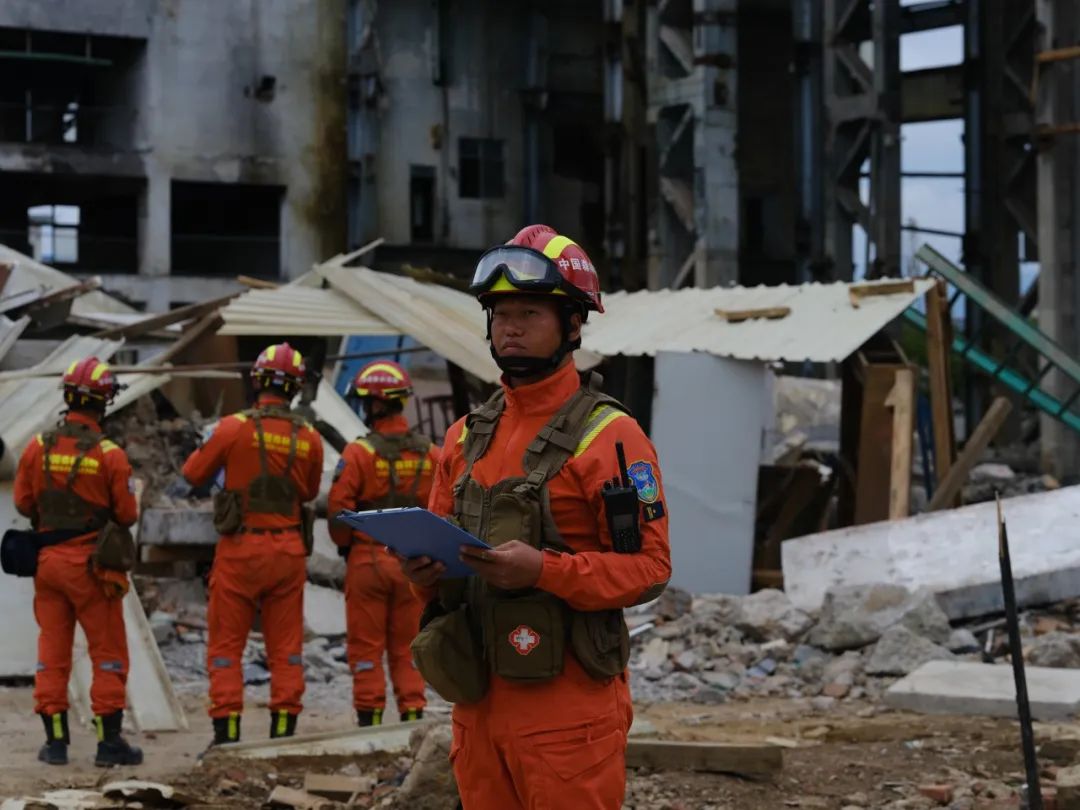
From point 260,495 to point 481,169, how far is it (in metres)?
28.4

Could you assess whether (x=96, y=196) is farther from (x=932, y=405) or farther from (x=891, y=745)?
(x=891, y=745)

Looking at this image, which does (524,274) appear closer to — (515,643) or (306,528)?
(515,643)

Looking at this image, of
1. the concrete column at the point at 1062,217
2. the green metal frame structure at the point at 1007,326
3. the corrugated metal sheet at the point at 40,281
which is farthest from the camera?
the concrete column at the point at 1062,217

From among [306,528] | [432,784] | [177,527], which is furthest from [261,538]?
[177,527]

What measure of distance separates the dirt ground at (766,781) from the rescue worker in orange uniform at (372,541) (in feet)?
2.67

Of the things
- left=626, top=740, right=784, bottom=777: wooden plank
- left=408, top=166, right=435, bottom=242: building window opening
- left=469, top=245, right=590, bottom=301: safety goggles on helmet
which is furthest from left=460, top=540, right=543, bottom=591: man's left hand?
left=408, top=166, right=435, bottom=242: building window opening

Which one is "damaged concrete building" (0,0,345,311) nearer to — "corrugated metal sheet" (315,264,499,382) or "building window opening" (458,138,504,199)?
"building window opening" (458,138,504,199)

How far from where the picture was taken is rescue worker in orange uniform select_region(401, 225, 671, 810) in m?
4.40

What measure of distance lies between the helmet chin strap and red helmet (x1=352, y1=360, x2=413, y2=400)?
5.36 m

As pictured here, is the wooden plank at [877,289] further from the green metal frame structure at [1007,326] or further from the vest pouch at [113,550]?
the vest pouch at [113,550]

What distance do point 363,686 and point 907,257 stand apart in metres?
37.9

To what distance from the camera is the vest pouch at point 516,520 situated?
445cm

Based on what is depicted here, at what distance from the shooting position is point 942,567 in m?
13.4

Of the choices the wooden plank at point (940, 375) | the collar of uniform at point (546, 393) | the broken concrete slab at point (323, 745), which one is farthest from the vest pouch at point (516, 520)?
the wooden plank at point (940, 375)
